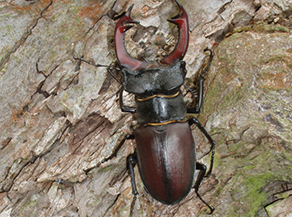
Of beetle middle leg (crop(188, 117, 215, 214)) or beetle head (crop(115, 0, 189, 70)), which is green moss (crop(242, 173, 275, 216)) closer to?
beetle middle leg (crop(188, 117, 215, 214))

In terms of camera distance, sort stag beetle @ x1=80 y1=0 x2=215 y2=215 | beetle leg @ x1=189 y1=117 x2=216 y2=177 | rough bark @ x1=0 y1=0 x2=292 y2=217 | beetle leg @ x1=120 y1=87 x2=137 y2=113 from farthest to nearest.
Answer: beetle leg @ x1=120 y1=87 x2=137 y2=113 → beetle leg @ x1=189 y1=117 x2=216 y2=177 → stag beetle @ x1=80 y1=0 x2=215 y2=215 → rough bark @ x1=0 y1=0 x2=292 y2=217

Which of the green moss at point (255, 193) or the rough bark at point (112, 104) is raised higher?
the rough bark at point (112, 104)

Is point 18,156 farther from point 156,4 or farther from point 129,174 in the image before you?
point 156,4

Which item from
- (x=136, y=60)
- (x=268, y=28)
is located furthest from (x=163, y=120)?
(x=268, y=28)

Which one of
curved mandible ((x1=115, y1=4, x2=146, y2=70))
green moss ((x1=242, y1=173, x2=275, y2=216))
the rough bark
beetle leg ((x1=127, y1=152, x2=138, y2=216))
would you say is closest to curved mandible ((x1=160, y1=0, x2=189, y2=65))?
the rough bark

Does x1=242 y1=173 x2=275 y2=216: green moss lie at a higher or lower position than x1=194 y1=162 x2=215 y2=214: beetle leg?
lower

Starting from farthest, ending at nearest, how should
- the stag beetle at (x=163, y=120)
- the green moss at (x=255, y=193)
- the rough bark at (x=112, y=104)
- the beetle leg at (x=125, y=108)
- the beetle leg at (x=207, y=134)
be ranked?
1. the green moss at (x=255, y=193)
2. the beetle leg at (x=125, y=108)
3. the beetle leg at (x=207, y=134)
4. the stag beetle at (x=163, y=120)
5. the rough bark at (x=112, y=104)

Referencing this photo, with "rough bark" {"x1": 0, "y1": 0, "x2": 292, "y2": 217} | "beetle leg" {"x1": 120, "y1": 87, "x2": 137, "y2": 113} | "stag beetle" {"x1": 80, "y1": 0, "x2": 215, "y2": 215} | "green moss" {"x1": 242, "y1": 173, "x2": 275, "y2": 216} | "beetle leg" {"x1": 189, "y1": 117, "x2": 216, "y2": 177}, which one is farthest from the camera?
"green moss" {"x1": 242, "y1": 173, "x2": 275, "y2": 216}

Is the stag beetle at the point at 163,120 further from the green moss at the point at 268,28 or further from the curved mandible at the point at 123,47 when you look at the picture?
the green moss at the point at 268,28

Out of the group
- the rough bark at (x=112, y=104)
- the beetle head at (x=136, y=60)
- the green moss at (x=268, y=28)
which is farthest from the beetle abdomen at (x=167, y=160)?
the green moss at (x=268, y=28)
